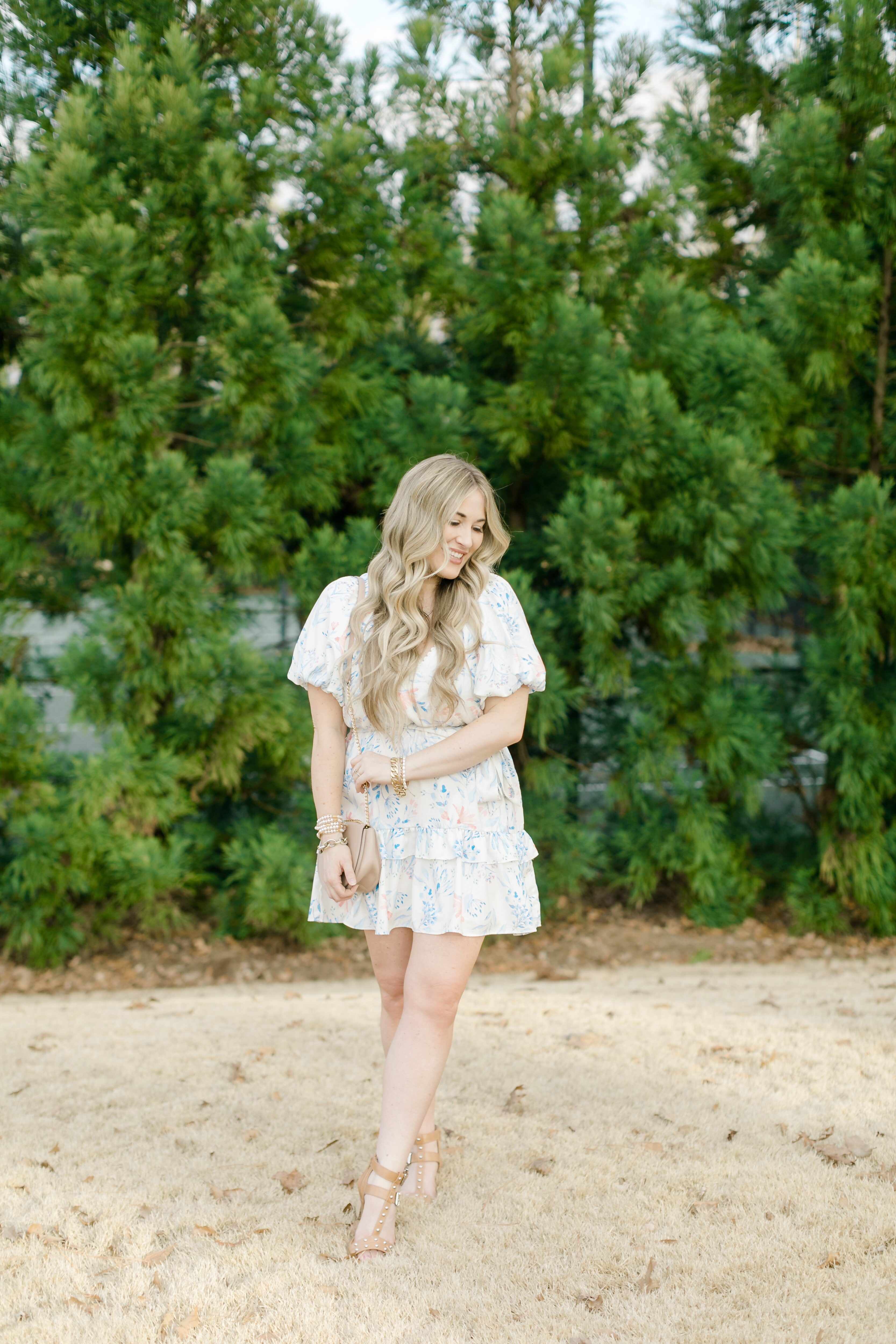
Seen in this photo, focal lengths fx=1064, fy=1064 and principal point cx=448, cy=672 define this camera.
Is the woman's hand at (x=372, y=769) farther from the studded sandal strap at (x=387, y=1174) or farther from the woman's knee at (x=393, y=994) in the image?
the studded sandal strap at (x=387, y=1174)

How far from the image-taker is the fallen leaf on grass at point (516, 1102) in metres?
3.31

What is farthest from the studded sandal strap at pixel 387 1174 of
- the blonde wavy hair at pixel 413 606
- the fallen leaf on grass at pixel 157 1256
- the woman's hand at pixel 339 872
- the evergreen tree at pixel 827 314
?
the evergreen tree at pixel 827 314

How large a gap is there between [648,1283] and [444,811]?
110 cm

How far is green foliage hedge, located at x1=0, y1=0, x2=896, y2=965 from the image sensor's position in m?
5.60

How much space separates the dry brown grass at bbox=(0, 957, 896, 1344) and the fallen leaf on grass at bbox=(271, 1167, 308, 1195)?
0.8 inches

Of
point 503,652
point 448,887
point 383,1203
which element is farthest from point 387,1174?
point 503,652

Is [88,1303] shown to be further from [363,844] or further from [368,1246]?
[363,844]

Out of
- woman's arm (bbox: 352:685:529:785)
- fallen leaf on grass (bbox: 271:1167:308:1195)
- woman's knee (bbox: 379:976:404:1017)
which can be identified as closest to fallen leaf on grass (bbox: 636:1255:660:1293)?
woman's knee (bbox: 379:976:404:1017)

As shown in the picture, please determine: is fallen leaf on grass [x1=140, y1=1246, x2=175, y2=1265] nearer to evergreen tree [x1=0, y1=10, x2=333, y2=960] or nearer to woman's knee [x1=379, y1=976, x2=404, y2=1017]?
woman's knee [x1=379, y1=976, x2=404, y2=1017]

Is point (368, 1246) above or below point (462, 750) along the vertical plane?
below

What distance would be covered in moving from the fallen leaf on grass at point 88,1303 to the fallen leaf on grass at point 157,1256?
15cm

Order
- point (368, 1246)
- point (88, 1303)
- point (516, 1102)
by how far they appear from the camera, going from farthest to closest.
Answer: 1. point (516, 1102)
2. point (368, 1246)
3. point (88, 1303)

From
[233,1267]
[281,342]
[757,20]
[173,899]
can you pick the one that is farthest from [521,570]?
[233,1267]

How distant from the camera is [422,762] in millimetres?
2451
